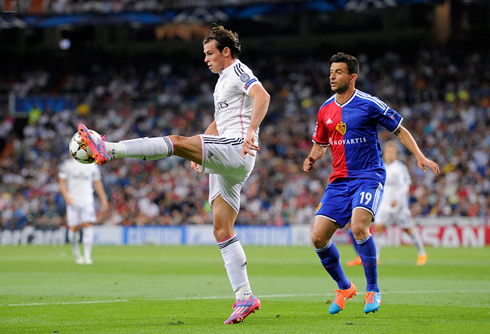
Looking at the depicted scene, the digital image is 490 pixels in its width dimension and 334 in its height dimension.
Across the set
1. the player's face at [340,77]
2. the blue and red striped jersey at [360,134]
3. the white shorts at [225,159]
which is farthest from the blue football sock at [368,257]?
the player's face at [340,77]

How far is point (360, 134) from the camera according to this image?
7.18m

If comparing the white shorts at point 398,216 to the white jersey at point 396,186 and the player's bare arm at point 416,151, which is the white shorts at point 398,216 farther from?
the player's bare arm at point 416,151

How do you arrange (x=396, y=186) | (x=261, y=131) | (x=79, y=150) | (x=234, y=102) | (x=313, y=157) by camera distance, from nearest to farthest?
(x=79, y=150) < (x=234, y=102) < (x=313, y=157) < (x=396, y=186) < (x=261, y=131)

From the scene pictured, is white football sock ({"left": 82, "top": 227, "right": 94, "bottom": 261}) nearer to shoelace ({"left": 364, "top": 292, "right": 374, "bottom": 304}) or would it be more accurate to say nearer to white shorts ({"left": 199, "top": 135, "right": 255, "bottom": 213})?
white shorts ({"left": 199, "top": 135, "right": 255, "bottom": 213})

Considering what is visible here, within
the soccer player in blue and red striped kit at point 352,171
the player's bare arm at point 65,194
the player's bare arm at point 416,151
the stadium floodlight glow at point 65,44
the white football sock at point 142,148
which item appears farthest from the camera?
the stadium floodlight glow at point 65,44

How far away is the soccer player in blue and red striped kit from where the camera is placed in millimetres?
7000

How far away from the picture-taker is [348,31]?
3497cm

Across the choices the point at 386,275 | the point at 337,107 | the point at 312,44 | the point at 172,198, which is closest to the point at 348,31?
the point at 312,44

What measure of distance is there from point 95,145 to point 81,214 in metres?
10.3

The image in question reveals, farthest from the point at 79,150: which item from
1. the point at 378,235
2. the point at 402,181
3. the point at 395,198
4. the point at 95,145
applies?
the point at 395,198

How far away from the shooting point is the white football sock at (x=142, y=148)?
18.4 ft

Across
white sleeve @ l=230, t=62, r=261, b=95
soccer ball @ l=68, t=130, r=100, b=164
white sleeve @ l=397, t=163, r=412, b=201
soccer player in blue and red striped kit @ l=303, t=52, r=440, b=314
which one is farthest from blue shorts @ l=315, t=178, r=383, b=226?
white sleeve @ l=397, t=163, r=412, b=201

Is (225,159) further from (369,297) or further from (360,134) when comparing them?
(369,297)

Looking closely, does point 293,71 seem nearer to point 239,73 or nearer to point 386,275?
point 386,275
